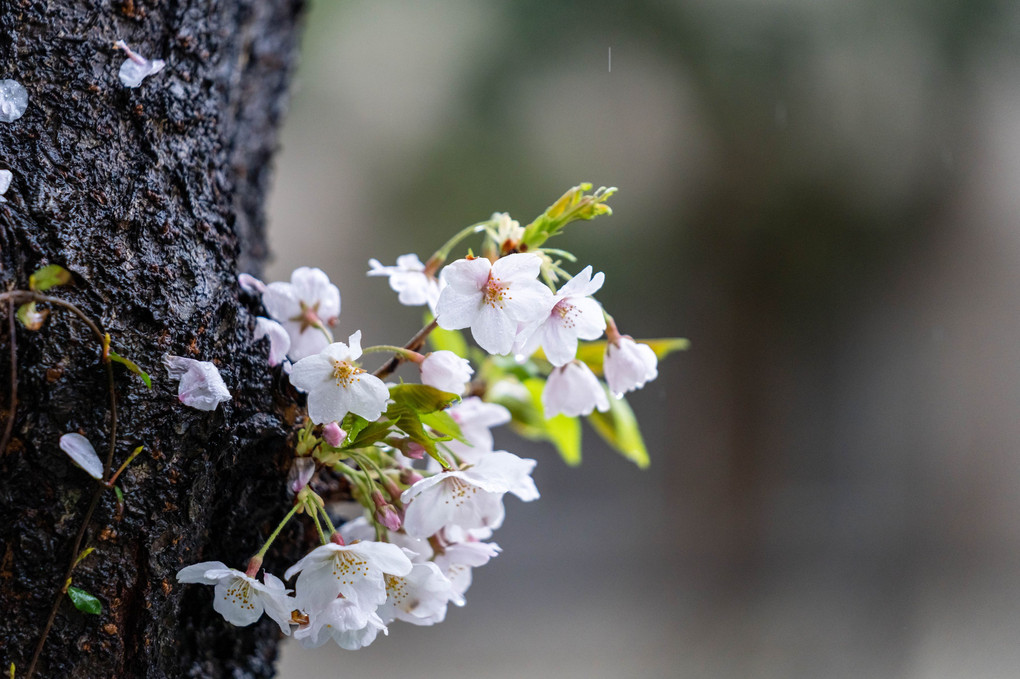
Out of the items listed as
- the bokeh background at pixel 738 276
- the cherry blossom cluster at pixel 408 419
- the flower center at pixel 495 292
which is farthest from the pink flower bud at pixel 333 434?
the bokeh background at pixel 738 276

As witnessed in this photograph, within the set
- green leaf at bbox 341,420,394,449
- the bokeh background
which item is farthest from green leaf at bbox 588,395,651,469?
the bokeh background

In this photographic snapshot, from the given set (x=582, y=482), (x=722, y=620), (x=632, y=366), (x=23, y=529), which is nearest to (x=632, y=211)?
(x=582, y=482)

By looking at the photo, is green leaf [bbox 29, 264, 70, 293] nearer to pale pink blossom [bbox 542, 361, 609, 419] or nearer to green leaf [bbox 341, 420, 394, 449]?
green leaf [bbox 341, 420, 394, 449]

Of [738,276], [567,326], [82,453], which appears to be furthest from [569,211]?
[738,276]

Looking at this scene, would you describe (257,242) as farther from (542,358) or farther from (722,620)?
(722,620)

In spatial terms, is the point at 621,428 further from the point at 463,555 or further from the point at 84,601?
the point at 84,601

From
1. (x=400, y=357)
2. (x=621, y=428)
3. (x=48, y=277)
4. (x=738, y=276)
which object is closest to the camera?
(x=48, y=277)
